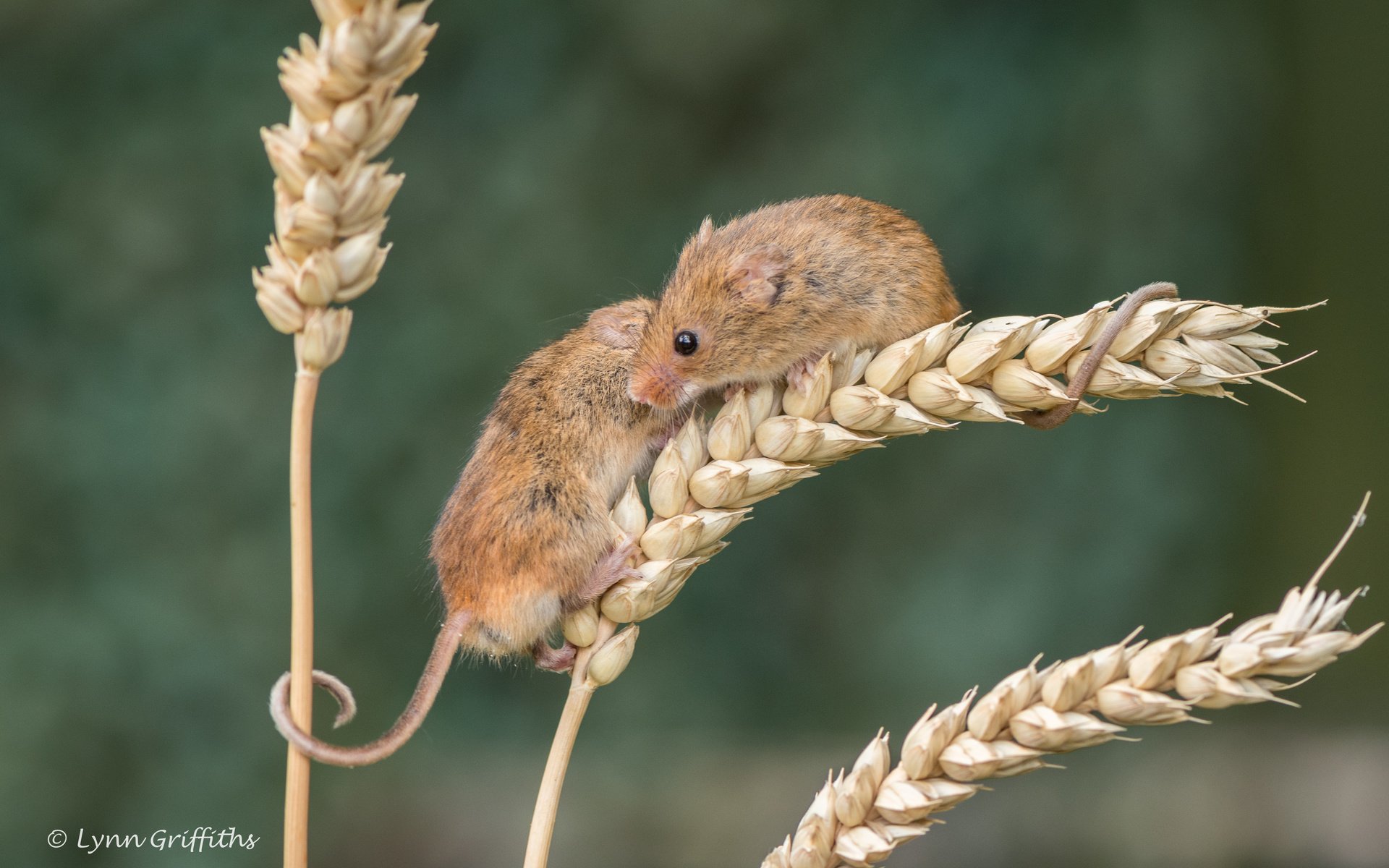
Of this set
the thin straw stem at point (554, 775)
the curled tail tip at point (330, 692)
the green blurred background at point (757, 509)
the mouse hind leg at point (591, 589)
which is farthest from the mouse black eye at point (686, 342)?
the green blurred background at point (757, 509)

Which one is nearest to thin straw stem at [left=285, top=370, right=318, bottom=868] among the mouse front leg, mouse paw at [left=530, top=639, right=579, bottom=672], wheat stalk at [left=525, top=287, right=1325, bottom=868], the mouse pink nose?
wheat stalk at [left=525, top=287, right=1325, bottom=868]

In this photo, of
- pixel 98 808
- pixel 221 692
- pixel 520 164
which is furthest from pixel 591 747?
pixel 520 164

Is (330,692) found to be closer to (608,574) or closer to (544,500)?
(608,574)

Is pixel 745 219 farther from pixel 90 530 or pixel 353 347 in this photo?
pixel 90 530

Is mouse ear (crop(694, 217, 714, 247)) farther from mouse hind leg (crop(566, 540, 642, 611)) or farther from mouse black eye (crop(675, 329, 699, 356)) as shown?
mouse hind leg (crop(566, 540, 642, 611))

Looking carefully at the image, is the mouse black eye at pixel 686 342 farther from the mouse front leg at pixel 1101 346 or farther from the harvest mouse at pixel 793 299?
the mouse front leg at pixel 1101 346
